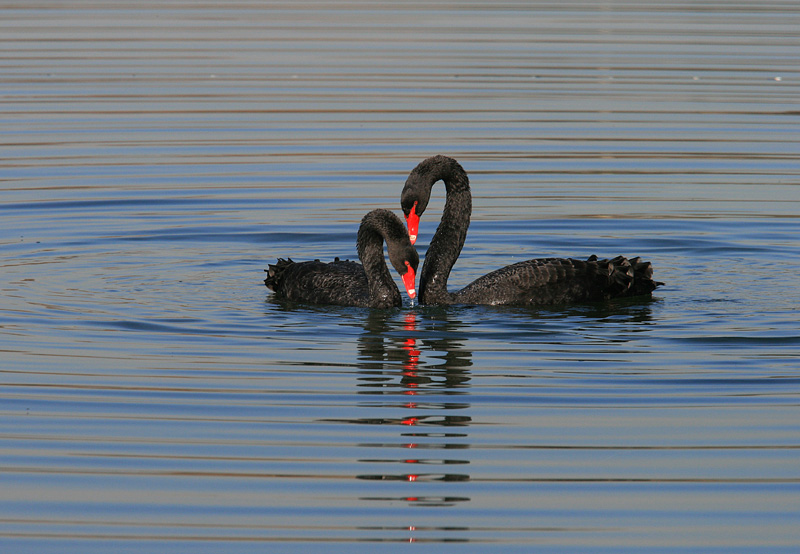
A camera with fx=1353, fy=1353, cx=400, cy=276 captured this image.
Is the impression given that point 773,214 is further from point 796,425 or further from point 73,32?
point 73,32

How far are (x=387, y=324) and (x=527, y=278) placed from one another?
114cm

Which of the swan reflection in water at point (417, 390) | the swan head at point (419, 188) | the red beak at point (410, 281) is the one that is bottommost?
the swan reflection in water at point (417, 390)

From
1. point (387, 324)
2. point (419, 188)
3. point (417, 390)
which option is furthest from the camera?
point (419, 188)

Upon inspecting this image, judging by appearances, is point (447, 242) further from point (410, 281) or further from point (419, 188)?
point (410, 281)

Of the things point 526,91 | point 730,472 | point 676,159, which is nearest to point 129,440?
point 730,472

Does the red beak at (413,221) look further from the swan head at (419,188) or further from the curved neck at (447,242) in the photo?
the curved neck at (447,242)

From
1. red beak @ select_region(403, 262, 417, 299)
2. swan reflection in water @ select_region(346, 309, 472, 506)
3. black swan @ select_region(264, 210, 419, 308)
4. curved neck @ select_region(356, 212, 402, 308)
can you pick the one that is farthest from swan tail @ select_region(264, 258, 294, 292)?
red beak @ select_region(403, 262, 417, 299)

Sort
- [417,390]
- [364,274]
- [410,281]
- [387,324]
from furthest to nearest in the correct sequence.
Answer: [364,274] → [410,281] → [387,324] → [417,390]

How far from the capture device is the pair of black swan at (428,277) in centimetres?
997

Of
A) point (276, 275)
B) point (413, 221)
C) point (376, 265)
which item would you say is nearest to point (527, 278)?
point (413, 221)

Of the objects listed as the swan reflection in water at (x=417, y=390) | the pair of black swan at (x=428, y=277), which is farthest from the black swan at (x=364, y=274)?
the swan reflection in water at (x=417, y=390)

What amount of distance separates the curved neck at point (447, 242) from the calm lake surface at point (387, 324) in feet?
1.29

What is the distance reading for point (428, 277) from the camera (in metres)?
10.4

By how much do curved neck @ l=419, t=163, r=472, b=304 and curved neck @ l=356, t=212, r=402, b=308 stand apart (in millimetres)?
339
